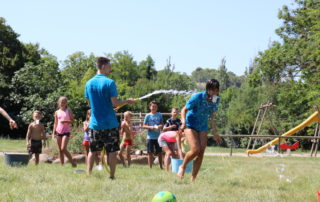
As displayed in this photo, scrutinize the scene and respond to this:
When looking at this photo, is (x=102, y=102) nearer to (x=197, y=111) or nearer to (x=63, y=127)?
(x=197, y=111)

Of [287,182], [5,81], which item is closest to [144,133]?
[287,182]

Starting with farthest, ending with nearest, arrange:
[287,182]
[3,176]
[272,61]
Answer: [272,61] < [287,182] < [3,176]

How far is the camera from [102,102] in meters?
6.21

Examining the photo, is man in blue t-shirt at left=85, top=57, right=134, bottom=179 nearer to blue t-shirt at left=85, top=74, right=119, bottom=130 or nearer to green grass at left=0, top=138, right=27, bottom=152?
blue t-shirt at left=85, top=74, right=119, bottom=130

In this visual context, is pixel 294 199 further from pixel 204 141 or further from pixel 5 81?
pixel 5 81

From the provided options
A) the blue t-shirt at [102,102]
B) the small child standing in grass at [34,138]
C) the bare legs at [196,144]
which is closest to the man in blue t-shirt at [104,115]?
the blue t-shirt at [102,102]

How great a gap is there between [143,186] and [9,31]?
31803 millimetres

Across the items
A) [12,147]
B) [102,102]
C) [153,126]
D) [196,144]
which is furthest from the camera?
[12,147]

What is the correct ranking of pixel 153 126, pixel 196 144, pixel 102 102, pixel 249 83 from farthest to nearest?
pixel 249 83
pixel 153 126
pixel 196 144
pixel 102 102

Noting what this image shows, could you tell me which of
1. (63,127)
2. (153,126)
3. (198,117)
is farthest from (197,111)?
(63,127)

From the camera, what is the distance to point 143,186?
5.67 metres

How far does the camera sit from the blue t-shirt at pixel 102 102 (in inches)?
243

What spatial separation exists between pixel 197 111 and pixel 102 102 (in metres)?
1.44

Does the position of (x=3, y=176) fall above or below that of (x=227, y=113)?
below
